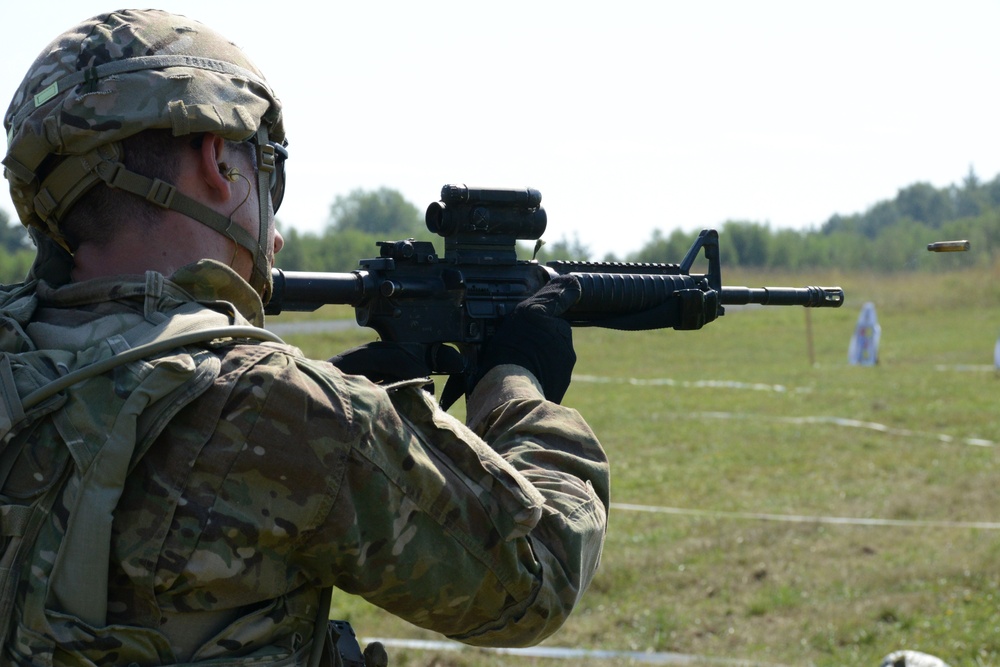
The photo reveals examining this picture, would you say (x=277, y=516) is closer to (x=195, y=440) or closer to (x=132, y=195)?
(x=195, y=440)

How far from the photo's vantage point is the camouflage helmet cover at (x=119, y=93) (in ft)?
6.64

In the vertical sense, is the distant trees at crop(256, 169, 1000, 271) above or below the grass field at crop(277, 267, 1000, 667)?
above

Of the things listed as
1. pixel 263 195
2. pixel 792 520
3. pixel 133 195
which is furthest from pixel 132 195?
pixel 792 520

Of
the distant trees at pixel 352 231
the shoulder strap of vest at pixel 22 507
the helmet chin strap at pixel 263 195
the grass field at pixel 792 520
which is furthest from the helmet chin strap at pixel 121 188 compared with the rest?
the distant trees at pixel 352 231

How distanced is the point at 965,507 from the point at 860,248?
39906 millimetres

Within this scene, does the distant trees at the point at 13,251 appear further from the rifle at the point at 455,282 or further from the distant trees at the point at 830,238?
the rifle at the point at 455,282

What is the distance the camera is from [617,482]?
12.1 meters

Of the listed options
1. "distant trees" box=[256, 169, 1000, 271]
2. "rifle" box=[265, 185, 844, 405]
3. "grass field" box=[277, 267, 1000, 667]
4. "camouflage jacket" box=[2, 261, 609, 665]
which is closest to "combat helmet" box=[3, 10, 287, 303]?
"camouflage jacket" box=[2, 261, 609, 665]

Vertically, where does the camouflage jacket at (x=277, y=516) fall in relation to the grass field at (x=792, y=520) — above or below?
above

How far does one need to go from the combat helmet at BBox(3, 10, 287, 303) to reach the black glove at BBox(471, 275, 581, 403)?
990 mm

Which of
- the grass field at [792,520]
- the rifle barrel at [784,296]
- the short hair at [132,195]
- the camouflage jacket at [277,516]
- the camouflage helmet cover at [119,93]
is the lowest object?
the grass field at [792,520]

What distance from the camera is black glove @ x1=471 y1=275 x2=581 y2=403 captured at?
119 inches

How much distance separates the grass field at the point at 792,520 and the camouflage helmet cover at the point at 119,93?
15.8 feet

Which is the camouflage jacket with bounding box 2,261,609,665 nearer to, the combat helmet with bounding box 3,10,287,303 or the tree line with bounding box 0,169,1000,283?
the combat helmet with bounding box 3,10,287,303
